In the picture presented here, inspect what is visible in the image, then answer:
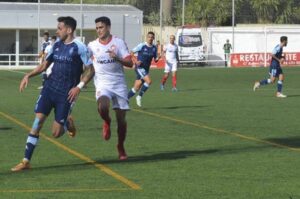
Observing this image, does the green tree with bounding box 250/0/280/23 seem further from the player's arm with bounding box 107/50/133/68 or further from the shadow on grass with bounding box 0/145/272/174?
the player's arm with bounding box 107/50/133/68

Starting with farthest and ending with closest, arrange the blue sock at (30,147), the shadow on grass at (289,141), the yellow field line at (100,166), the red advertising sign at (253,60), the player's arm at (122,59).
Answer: the red advertising sign at (253,60)
the shadow on grass at (289,141)
the player's arm at (122,59)
the blue sock at (30,147)
the yellow field line at (100,166)

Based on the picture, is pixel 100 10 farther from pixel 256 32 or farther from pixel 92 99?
pixel 92 99

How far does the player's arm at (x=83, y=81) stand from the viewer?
38.2 ft

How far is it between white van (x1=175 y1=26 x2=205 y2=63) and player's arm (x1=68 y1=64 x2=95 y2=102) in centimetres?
5259

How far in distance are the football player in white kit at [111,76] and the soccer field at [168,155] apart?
654mm

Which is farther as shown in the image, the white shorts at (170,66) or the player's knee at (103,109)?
the white shorts at (170,66)

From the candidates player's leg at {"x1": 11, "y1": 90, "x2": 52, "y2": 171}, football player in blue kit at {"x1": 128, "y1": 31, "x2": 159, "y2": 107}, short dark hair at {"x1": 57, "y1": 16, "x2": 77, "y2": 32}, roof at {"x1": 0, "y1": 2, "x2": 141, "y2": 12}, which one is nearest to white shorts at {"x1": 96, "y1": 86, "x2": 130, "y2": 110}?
player's leg at {"x1": 11, "y1": 90, "x2": 52, "y2": 171}

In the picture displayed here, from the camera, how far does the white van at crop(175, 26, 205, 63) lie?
213ft

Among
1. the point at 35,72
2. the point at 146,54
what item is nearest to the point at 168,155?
the point at 35,72

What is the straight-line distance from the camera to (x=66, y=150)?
1393cm

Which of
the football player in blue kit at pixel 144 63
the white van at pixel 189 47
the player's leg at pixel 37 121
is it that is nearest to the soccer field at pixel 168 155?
the player's leg at pixel 37 121

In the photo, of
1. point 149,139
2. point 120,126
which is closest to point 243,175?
point 120,126

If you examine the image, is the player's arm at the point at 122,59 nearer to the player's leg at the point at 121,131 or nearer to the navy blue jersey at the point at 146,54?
the player's leg at the point at 121,131

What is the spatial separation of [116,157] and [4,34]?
59821 millimetres
